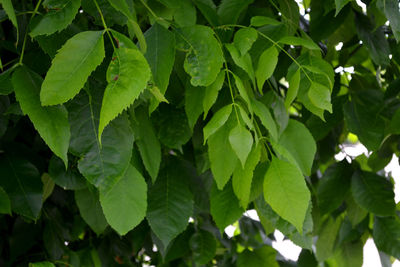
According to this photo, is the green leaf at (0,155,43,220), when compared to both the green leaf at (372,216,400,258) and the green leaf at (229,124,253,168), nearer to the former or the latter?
the green leaf at (229,124,253,168)

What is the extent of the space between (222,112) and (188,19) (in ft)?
0.68

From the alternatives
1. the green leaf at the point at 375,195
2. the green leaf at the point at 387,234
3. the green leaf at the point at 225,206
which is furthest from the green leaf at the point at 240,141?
the green leaf at the point at 387,234

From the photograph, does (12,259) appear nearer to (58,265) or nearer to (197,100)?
(58,265)

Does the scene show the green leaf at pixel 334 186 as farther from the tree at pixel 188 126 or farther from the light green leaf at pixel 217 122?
the light green leaf at pixel 217 122

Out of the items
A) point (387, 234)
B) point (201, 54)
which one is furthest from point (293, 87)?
point (387, 234)

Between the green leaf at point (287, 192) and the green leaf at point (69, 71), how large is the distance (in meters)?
0.31

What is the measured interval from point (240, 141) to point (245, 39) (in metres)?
0.18

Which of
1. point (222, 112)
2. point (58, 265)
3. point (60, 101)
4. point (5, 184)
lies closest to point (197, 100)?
point (222, 112)

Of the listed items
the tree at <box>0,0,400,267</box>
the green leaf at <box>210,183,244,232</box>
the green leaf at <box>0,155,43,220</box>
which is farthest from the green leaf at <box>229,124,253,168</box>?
the green leaf at <box>0,155,43,220</box>

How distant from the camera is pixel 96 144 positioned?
77 cm

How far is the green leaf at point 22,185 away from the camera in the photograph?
3.53ft

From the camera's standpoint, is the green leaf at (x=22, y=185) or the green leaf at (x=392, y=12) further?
the green leaf at (x=22, y=185)

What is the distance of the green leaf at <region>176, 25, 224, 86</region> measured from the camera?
0.79 m

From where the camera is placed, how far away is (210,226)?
164 centimetres
